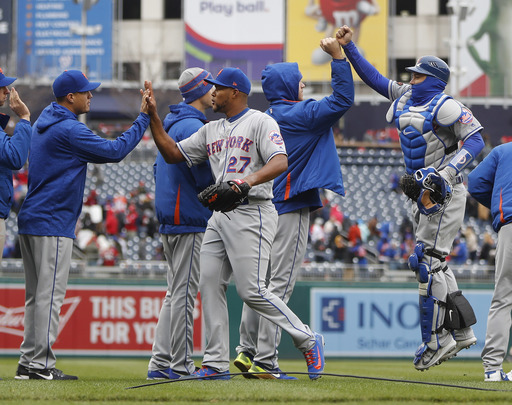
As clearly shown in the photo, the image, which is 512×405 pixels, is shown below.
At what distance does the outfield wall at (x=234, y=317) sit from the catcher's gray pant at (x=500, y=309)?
6.67 meters

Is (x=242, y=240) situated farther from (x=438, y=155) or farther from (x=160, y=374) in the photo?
(x=438, y=155)

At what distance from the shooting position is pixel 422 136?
22.6 ft

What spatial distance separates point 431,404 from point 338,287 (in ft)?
29.1

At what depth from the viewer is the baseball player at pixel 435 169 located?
6750 millimetres

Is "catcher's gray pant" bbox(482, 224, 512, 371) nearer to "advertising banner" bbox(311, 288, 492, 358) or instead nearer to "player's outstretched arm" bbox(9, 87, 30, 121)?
"player's outstretched arm" bbox(9, 87, 30, 121)

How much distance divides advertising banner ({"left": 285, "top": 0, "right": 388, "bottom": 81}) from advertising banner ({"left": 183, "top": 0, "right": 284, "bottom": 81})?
0.62 meters

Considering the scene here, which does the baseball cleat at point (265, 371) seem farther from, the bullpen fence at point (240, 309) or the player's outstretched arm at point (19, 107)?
the bullpen fence at point (240, 309)

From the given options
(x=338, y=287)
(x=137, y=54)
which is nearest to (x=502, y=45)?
(x=137, y=54)

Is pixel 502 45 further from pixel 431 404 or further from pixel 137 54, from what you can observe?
pixel 431 404

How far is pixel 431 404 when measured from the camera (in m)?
5.00

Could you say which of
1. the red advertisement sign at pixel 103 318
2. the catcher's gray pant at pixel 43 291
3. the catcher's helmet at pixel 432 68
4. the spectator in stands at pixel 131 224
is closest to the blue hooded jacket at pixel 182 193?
the catcher's gray pant at pixel 43 291

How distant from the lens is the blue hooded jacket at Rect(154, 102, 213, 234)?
6855 millimetres

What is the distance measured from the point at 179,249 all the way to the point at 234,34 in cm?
3789

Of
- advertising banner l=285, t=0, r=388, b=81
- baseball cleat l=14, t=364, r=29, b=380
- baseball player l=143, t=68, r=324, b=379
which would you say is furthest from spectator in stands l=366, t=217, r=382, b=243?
advertising banner l=285, t=0, r=388, b=81
